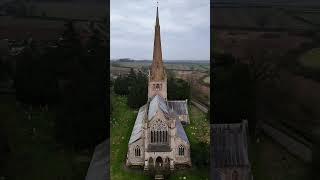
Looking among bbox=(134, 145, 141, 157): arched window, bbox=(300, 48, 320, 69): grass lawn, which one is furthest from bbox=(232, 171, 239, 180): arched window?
bbox=(134, 145, 141, 157): arched window

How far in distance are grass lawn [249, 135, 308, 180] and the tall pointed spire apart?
4578mm

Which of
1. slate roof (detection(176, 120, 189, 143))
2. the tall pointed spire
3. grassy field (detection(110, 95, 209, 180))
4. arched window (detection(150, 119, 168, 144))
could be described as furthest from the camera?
arched window (detection(150, 119, 168, 144))

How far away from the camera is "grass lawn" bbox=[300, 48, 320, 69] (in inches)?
212

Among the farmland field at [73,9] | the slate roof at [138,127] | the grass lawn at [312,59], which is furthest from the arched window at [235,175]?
the slate roof at [138,127]

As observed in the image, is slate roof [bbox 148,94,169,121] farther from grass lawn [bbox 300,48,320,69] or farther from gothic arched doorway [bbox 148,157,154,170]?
grass lawn [bbox 300,48,320,69]

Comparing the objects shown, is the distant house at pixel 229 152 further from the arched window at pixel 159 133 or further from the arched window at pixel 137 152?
Result: the arched window at pixel 159 133

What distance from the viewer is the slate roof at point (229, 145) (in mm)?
5520

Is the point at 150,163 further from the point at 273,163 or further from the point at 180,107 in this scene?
the point at 273,163

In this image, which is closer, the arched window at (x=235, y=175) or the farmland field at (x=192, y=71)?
the arched window at (x=235, y=175)

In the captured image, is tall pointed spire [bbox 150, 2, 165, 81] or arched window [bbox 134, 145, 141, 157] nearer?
tall pointed spire [bbox 150, 2, 165, 81]

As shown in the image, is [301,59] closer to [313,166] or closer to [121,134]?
[313,166]

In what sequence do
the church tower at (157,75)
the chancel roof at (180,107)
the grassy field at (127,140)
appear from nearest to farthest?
the grassy field at (127,140)
the chancel roof at (180,107)
the church tower at (157,75)

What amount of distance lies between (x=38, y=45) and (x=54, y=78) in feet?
1.77

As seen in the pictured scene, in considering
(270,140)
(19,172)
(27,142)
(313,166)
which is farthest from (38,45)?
(313,166)
